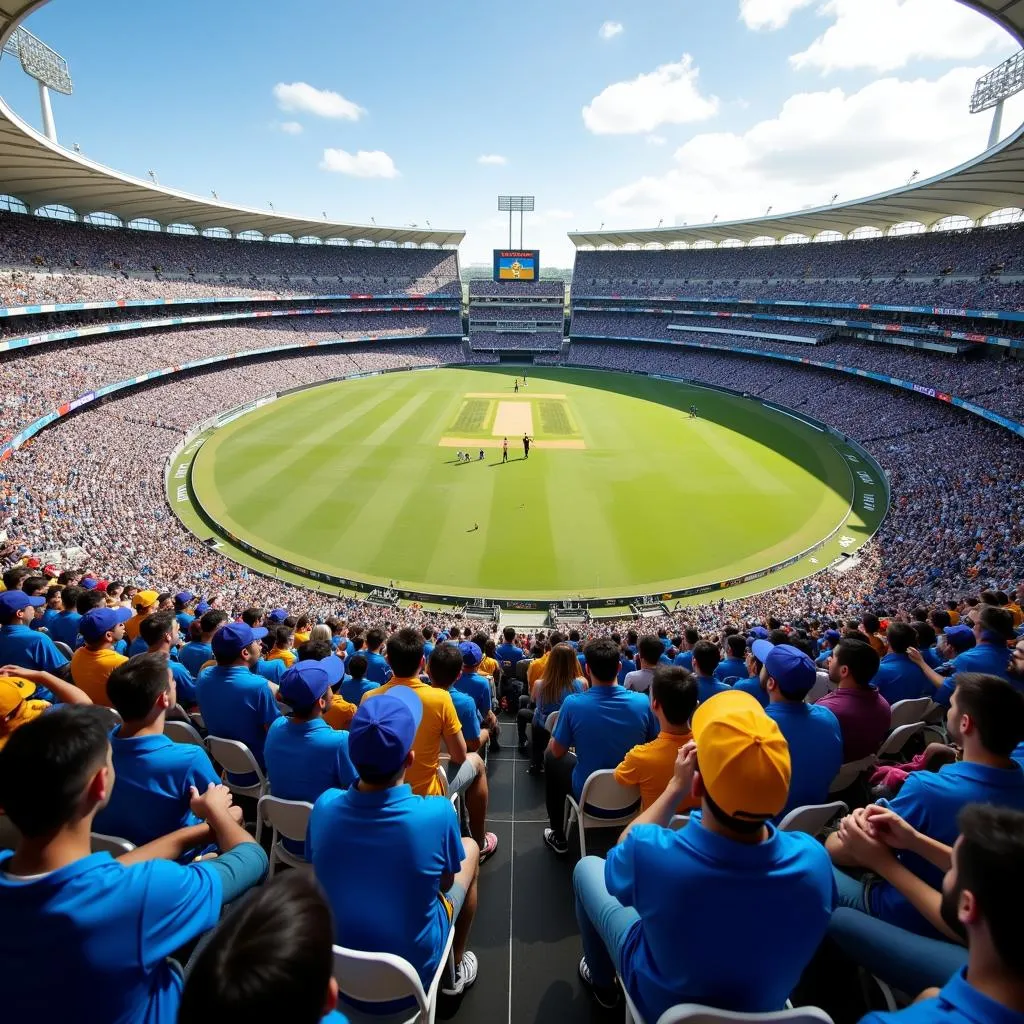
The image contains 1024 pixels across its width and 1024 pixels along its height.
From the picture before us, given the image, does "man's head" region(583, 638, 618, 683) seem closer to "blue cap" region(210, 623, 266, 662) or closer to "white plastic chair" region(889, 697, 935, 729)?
"blue cap" region(210, 623, 266, 662)

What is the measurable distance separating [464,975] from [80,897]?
2604 millimetres

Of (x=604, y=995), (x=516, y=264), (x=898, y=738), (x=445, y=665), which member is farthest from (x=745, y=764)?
(x=516, y=264)

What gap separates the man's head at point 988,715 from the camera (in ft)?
10.8

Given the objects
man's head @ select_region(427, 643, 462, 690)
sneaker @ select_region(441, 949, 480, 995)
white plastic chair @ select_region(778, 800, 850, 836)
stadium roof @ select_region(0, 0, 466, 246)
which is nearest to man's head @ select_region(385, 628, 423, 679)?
man's head @ select_region(427, 643, 462, 690)

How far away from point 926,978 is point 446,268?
86.1 m

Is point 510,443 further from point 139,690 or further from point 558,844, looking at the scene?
point 139,690

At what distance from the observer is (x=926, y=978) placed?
2801mm

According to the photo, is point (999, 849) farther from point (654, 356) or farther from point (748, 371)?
point (654, 356)

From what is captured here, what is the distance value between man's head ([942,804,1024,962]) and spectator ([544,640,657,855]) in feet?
9.08

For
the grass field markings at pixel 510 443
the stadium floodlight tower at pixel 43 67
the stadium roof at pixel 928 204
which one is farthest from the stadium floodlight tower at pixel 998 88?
the stadium floodlight tower at pixel 43 67

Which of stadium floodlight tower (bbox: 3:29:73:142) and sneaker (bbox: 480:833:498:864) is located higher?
stadium floodlight tower (bbox: 3:29:73:142)

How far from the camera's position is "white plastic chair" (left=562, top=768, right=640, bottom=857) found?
4.27 metres

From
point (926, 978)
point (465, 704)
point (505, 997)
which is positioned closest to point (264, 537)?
point (465, 704)

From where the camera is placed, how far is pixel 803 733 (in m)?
4.39
